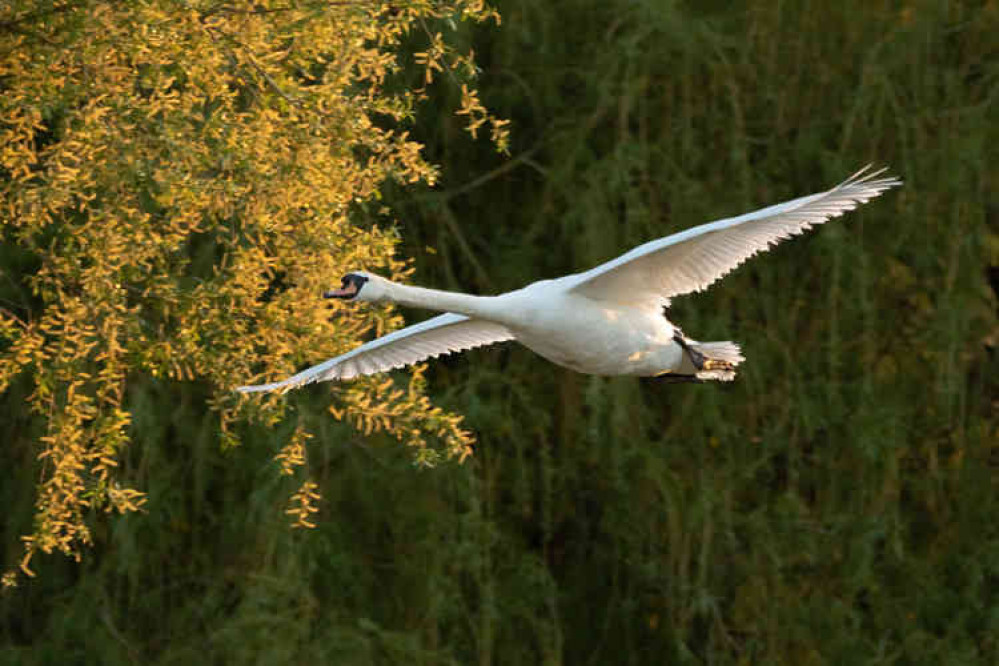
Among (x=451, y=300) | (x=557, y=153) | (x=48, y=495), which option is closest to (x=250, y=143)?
(x=451, y=300)

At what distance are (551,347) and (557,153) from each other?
2206 mm

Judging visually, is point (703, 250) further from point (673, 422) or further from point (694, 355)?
point (673, 422)

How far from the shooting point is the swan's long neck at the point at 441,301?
4.26m

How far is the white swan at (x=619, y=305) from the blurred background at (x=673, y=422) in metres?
1.30

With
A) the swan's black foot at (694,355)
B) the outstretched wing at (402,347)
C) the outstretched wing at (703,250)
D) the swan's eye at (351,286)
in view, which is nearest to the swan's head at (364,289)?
the swan's eye at (351,286)

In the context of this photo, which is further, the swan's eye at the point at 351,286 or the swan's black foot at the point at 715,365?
the swan's black foot at the point at 715,365

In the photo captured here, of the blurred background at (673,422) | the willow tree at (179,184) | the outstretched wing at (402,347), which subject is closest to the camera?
→ the willow tree at (179,184)

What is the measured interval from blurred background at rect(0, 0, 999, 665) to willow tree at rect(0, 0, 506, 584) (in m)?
1.33

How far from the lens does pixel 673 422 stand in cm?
645

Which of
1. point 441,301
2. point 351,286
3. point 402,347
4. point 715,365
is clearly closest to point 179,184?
point 351,286

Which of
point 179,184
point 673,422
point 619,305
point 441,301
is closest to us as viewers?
point 441,301

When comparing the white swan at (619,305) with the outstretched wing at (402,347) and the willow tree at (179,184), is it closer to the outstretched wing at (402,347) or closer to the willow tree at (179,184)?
the outstretched wing at (402,347)

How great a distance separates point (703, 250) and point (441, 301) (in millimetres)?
872

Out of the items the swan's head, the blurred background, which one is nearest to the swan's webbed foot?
the swan's head
